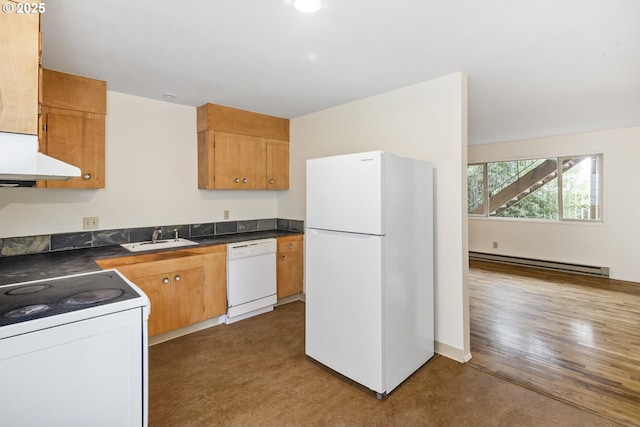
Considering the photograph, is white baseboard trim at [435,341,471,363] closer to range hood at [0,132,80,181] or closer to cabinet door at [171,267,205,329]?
cabinet door at [171,267,205,329]

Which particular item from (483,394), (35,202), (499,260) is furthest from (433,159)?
(499,260)

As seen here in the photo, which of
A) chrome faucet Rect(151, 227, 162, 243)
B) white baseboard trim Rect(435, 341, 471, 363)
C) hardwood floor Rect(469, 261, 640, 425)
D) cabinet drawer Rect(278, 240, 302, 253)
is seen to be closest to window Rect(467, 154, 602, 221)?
hardwood floor Rect(469, 261, 640, 425)

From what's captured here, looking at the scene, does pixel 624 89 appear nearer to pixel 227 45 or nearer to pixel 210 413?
pixel 227 45

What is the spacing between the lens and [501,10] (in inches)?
68.2

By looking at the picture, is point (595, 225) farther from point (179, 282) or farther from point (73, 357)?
point (73, 357)

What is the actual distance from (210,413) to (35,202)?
7.38ft

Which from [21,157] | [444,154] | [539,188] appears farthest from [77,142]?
[539,188]

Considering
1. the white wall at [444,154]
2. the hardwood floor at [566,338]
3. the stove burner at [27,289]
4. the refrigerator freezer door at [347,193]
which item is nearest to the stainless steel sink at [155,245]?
the stove burner at [27,289]

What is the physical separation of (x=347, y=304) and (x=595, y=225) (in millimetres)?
4893

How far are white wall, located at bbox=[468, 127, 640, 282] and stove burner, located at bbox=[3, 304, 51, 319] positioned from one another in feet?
21.2

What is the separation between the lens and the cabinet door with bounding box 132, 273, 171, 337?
2721 millimetres

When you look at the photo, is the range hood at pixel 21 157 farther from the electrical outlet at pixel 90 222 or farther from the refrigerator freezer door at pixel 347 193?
the electrical outlet at pixel 90 222

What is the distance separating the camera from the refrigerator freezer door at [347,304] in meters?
2.13

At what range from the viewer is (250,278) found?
343 centimetres
